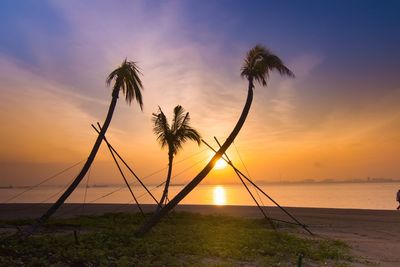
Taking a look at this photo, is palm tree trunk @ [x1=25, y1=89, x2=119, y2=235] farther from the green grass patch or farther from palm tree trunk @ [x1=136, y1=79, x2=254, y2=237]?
palm tree trunk @ [x1=136, y1=79, x2=254, y2=237]

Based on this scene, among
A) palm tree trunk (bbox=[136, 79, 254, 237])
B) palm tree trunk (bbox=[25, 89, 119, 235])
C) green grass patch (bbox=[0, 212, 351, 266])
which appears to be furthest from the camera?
palm tree trunk (bbox=[136, 79, 254, 237])

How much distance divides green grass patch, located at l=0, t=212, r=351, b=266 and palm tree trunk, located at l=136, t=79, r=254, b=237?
23.4 inches

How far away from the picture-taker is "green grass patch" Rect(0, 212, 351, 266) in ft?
44.1

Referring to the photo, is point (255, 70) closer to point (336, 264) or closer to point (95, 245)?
point (336, 264)

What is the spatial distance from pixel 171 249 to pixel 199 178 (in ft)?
14.9

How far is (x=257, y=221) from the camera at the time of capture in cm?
2862

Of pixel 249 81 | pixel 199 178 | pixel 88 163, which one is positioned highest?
pixel 249 81

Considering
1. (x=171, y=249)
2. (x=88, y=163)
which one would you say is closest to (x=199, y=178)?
(x=171, y=249)

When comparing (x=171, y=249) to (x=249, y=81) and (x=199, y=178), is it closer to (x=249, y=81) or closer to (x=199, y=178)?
(x=199, y=178)

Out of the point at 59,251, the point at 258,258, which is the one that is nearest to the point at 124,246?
the point at 59,251

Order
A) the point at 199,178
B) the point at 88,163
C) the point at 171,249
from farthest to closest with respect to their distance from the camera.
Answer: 1. the point at 199,178
2. the point at 88,163
3. the point at 171,249

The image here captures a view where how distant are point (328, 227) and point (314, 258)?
1293cm

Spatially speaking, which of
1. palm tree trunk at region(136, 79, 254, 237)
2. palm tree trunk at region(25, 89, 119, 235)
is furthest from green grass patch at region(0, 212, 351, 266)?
palm tree trunk at region(25, 89, 119, 235)

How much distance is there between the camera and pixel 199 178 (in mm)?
19578
